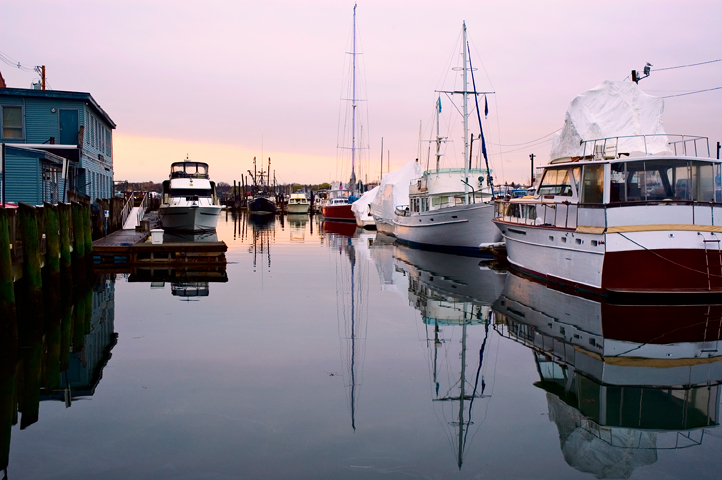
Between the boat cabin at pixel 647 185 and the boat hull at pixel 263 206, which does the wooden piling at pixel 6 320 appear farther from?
the boat hull at pixel 263 206

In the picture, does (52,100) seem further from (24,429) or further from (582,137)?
(24,429)

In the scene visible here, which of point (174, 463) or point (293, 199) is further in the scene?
point (293, 199)

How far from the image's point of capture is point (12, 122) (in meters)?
30.2

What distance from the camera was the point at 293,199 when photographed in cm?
10181

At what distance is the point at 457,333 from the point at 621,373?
3953 mm

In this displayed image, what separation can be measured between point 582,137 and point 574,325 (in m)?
9.46

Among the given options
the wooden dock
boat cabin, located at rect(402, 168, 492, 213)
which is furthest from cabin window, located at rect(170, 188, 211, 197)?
the wooden dock

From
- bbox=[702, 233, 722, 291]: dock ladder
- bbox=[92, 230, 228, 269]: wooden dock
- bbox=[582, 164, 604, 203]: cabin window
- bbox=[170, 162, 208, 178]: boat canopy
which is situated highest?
bbox=[170, 162, 208, 178]: boat canopy

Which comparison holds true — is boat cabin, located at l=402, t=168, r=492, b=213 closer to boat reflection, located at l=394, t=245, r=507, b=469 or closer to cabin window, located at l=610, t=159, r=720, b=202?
boat reflection, located at l=394, t=245, r=507, b=469

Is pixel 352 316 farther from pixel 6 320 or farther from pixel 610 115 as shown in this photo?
pixel 610 115

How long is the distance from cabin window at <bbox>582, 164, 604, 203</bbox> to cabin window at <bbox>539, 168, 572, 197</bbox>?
51.0 inches

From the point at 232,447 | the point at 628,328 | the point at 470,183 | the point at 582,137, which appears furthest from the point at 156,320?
the point at 470,183

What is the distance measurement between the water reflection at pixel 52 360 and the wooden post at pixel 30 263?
0.26 meters

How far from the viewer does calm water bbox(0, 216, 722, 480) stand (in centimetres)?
707
